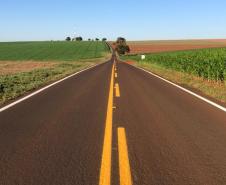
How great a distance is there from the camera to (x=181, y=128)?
25.1 ft

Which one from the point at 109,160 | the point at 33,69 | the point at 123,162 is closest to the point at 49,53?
the point at 33,69

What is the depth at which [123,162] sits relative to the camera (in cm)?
530

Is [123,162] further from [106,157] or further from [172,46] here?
[172,46]

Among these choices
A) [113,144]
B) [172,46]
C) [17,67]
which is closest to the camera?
[113,144]

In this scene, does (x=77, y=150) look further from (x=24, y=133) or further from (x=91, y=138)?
(x=24, y=133)

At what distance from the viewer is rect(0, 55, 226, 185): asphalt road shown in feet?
15.5

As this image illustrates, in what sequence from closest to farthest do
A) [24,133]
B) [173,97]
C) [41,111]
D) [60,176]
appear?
[60,176]
[24,133]
[41,111]
[173,97]

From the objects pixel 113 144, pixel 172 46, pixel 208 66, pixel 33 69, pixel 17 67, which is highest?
pixel 208 66

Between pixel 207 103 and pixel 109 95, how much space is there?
13.1 ft

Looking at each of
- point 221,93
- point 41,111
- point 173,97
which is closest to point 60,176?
point 41,111

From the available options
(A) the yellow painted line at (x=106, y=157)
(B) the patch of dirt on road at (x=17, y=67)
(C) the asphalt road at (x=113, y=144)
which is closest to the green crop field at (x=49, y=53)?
(B) the patch of dirt on road at (x=17, y=67)

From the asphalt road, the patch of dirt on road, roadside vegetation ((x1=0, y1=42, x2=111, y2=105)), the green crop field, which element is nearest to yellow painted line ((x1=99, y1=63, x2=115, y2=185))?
the asphalt road

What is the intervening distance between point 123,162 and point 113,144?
1.06m

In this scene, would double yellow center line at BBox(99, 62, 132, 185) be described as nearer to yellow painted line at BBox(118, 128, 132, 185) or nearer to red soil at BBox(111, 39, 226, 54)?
yellow painted line at BBox(118, 128, 132, 185)
